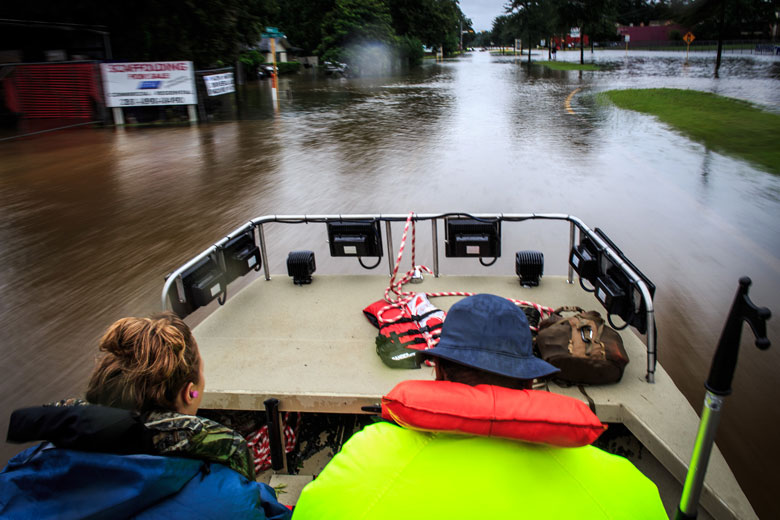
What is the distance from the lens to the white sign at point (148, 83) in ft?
61.6

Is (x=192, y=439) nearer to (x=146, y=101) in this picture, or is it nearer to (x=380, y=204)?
(x=380, y=204)

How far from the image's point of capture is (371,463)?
168 cm

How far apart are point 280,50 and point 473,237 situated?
60.4 meters

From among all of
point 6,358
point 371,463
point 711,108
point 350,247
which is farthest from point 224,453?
point 711,108

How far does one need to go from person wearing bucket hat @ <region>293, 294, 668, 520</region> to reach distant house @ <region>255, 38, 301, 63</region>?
57814mm

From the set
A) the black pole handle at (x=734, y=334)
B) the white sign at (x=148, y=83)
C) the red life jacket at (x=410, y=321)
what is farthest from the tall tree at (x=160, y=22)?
the black pole handle at (x=734, y=334)

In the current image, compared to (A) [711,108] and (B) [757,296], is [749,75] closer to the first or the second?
(A) [711,108]

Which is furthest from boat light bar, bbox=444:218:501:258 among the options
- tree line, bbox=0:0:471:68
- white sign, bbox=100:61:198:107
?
tree line, bbox=0:0:471:68

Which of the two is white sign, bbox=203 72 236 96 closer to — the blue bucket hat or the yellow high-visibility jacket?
the blue bucket hat

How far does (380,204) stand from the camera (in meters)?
9.58

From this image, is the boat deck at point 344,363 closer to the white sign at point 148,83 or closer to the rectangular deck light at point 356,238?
the rectangular deck light at point 356,238

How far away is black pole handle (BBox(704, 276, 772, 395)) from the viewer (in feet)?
5.59

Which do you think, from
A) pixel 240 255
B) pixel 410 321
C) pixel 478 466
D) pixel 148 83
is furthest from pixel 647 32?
pixel 478 466

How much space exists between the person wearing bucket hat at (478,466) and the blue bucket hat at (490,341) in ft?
0.33
